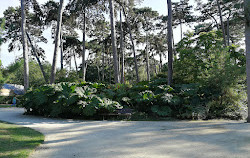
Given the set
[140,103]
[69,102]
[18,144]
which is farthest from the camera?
[140,103]

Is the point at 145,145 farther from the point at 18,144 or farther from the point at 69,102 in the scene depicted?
the point at 69,102

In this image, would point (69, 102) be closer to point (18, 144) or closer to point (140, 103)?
point (140, 103)

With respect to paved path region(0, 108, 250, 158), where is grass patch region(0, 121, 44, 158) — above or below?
above

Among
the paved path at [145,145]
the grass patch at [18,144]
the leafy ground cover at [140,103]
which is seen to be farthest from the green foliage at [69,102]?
the grass patch at [18,144]

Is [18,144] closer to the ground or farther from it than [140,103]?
closer to the ground

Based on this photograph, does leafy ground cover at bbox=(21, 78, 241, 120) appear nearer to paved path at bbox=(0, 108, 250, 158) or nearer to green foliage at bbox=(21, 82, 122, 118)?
green foliage at bbox=(21, 82, 122, 118)

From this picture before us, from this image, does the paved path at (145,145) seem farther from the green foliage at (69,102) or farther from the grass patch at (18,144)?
the green foliage at (69,102)

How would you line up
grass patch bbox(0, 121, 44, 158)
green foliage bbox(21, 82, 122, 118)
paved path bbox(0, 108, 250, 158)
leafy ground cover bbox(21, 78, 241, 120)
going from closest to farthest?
grass patch bbox(0, 121, 44, 158)
paved path bbox(0, 108, 250, 158)
green foliage bbox(21, 82, 122, 118)
leafy ground cover bbox(21, 78, 241, 120)

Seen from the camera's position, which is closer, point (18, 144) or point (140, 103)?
point (18, 144)

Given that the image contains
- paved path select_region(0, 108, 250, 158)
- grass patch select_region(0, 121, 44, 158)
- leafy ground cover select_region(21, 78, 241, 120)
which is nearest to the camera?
grass patch select_region(0, 121, 44, 158)

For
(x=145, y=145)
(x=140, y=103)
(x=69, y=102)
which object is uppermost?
(x=69, y=102)

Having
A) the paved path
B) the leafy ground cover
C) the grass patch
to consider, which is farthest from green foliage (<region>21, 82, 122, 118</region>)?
the grass patch

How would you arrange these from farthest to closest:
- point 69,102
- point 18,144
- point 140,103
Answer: point 140,103
point 69,102
point 18,144

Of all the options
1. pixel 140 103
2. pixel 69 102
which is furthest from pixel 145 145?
pixel 140 103
